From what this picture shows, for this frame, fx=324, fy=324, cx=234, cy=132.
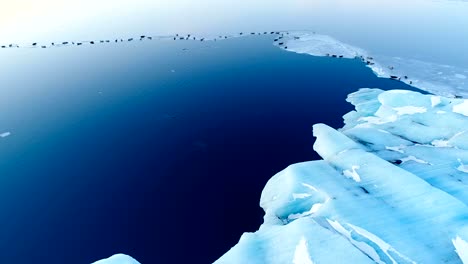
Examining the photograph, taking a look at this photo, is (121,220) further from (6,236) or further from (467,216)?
(467,216)

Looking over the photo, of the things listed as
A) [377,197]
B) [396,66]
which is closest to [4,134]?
[377,197]

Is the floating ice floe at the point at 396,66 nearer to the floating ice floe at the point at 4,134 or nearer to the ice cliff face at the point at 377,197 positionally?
the ice cliff face at the point at 377,197

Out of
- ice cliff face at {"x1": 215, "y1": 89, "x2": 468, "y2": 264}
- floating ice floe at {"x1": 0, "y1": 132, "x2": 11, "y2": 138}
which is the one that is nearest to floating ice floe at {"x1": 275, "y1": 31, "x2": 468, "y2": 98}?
ice cliff face at {"x1": 215, "y1": 89, "x2": 468, "y2": 264}

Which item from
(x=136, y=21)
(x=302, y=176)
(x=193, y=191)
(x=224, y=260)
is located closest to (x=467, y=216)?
(x=302, y=176)

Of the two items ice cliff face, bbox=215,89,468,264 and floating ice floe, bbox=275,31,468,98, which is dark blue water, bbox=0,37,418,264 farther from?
ice cliff face, bbox=215,89,468,264

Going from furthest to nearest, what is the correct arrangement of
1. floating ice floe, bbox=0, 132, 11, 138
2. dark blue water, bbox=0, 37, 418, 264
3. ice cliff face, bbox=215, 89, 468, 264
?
floating ice floe, bbox=0, 132, 11, 138
dark blue water, bbox=0, 37, 418, 264
ice cliff face, bbox=215, 89, 468, 264

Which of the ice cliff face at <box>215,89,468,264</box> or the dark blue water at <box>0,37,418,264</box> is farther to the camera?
the dark blue water at <box>0,37,418,264</box>

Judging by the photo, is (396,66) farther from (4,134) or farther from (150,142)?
(4,134)
